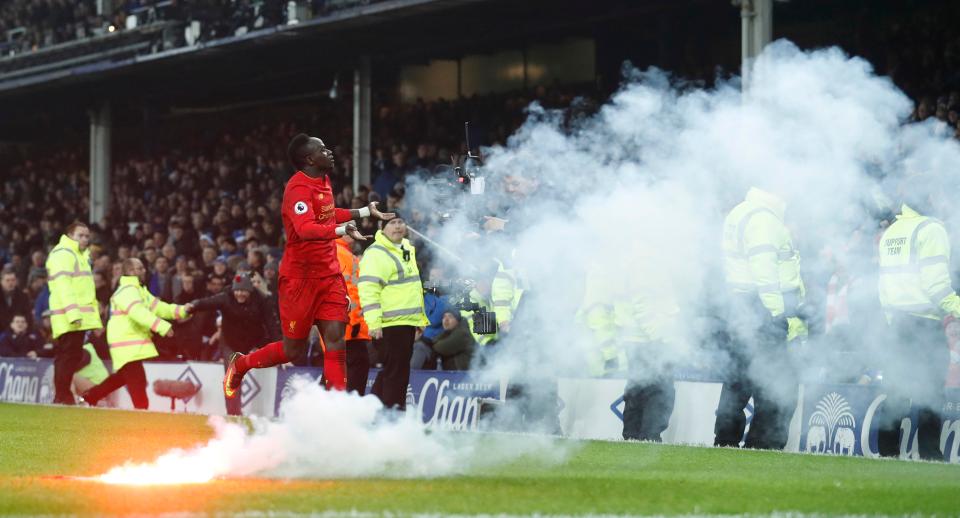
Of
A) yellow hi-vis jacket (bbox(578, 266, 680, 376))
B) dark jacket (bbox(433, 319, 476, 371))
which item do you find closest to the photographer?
yellow hi-vis jacket (bbox(578, 266, 680, 376))

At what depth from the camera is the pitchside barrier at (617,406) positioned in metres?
12.3

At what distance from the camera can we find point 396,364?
550 inches

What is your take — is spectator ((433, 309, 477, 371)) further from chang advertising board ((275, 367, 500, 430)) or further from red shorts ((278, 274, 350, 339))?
red shorts ((278, 274, 350, 339))

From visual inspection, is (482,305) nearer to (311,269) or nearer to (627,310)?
(627,310)

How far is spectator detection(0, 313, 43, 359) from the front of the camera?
24.5 meters

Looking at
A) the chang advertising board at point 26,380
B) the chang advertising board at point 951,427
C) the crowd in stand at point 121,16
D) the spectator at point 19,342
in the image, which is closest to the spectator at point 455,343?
the chang advertising board at point 951,427

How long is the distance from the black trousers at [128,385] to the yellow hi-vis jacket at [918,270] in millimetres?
10267

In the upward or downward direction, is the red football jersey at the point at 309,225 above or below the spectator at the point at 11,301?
above

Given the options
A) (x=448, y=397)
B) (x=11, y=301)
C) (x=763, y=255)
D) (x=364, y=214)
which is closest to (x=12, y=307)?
(x=11, y=301)

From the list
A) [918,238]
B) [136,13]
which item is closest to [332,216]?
[918,238]

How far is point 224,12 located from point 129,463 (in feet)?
63.7

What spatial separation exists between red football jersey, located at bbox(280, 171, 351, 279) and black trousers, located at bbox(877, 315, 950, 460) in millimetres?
4450

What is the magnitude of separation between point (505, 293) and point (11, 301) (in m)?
14.0

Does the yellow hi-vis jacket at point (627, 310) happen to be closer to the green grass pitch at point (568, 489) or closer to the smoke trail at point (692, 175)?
the smoke trail at point (692, 175)
